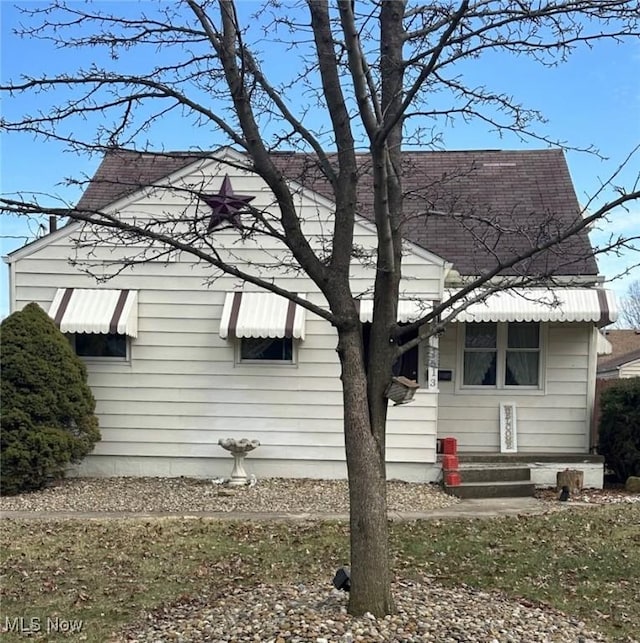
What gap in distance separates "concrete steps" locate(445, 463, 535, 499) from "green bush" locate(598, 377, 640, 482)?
1.48 metres

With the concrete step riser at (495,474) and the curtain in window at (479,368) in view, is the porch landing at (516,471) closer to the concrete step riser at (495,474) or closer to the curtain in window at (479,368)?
the concrete step riser at (495,474)

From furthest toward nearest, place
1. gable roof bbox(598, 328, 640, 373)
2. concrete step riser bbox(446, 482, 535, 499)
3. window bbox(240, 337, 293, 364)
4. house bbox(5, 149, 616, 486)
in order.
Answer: gable roof bbox(598, 328, 640, 373) → window bbox(240, 337, 293, 364) → house bbox(5, 149, 616, 486) → concrete step riser bbox(446, 482, 535, 499)

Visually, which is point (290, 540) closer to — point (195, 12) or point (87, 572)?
point (87, 572)

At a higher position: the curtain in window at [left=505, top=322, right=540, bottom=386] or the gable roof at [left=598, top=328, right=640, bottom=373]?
the gable roof at [left=598, top=328, right=640, bottom=373]

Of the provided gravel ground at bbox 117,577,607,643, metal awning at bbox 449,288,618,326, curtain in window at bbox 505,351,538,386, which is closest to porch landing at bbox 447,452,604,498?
curtain in window at bbox 505,351,538,386

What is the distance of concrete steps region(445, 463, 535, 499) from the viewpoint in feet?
29.8

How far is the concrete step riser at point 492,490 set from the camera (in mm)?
9055

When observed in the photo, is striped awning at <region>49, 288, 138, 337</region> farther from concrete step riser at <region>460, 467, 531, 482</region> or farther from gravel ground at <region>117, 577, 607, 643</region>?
gravel ground at <region>117, 577, 607, 643</region>

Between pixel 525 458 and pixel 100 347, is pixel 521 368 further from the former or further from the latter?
pixel 100 347

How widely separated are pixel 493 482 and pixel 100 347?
238 inches

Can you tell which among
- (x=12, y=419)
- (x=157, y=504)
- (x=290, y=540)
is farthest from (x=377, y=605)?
(x=12, y=419)

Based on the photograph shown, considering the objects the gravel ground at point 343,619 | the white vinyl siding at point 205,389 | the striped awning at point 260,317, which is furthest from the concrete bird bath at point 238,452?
the gravel ground at point 343,619

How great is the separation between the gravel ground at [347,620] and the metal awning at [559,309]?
5.62m

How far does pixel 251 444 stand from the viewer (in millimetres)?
9289
